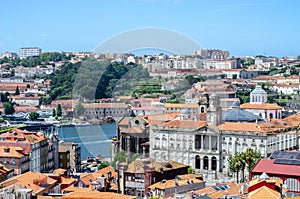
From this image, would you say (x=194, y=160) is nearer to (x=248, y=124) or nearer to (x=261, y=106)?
(x=248, y=124)

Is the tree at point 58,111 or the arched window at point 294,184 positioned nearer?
the arched window at point 294,184

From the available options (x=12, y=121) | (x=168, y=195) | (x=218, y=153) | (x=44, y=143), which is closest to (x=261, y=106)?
(x=218, y=153)

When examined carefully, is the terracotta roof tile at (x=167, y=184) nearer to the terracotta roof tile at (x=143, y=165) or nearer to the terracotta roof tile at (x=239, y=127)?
the terracotta roof tile at (x=143, y=165)

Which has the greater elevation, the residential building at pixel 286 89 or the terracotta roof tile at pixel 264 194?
the residential building at pixel 286 89

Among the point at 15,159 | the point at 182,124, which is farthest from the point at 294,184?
the point at 182,124

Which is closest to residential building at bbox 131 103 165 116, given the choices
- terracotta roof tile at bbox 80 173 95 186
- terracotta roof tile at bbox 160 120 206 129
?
terracotta roof tile at bbox 160 120 206 129

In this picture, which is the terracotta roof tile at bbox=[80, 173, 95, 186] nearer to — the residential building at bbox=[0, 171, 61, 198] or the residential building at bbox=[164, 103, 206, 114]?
the residential building at bbox=[0, 171, 61, 198]

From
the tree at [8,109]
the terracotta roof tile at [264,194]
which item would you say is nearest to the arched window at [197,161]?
the terracotta roof tile at [264,194]

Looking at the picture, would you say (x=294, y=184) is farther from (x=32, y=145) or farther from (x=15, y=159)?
(x=32, y=145)

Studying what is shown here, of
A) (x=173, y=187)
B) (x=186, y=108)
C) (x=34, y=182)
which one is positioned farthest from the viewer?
(x=186, y=108)
